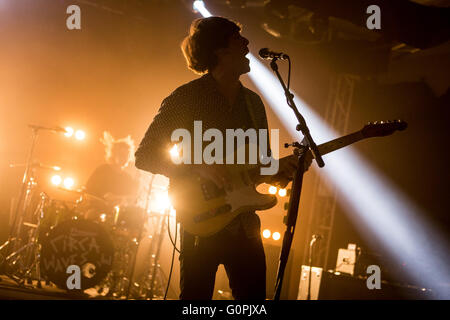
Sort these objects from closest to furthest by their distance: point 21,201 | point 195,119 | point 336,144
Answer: point 195,119 < point 336,144 < point 21,201

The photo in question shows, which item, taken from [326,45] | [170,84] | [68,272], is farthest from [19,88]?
[326,45]

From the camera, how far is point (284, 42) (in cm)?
784

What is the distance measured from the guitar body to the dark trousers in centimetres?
5

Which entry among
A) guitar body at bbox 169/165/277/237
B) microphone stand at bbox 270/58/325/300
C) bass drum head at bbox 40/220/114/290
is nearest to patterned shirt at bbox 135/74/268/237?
guitar body at bbox 169/165/277/237

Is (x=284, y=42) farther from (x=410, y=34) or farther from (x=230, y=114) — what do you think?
(x=230, y=114)

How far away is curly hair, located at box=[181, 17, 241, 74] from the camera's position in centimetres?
259

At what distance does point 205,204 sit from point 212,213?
60 mm

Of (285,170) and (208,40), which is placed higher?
(208,40)

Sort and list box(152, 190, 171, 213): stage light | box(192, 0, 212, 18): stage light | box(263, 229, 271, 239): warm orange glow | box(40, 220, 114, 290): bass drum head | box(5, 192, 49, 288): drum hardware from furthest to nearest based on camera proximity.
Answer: box(152, 190, 171, 213): stage light < box(192, 0, 212, 18): stage light < box(263, 229, 271, 239): warm orange glow < box(5, 192, 49, 288): drum hardware < box(40, 220, 114, 290): bass drum head

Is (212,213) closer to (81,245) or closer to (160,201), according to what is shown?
(81,245)

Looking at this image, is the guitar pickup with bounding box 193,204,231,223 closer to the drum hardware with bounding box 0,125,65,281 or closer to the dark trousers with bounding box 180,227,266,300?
the dark trousers with bounding box 180,227,266,300

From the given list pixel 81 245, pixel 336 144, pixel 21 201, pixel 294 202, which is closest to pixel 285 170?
pixel 294 202

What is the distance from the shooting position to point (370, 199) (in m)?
7.95

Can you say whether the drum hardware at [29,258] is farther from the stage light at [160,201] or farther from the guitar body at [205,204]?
the guitar body at [205,204]
